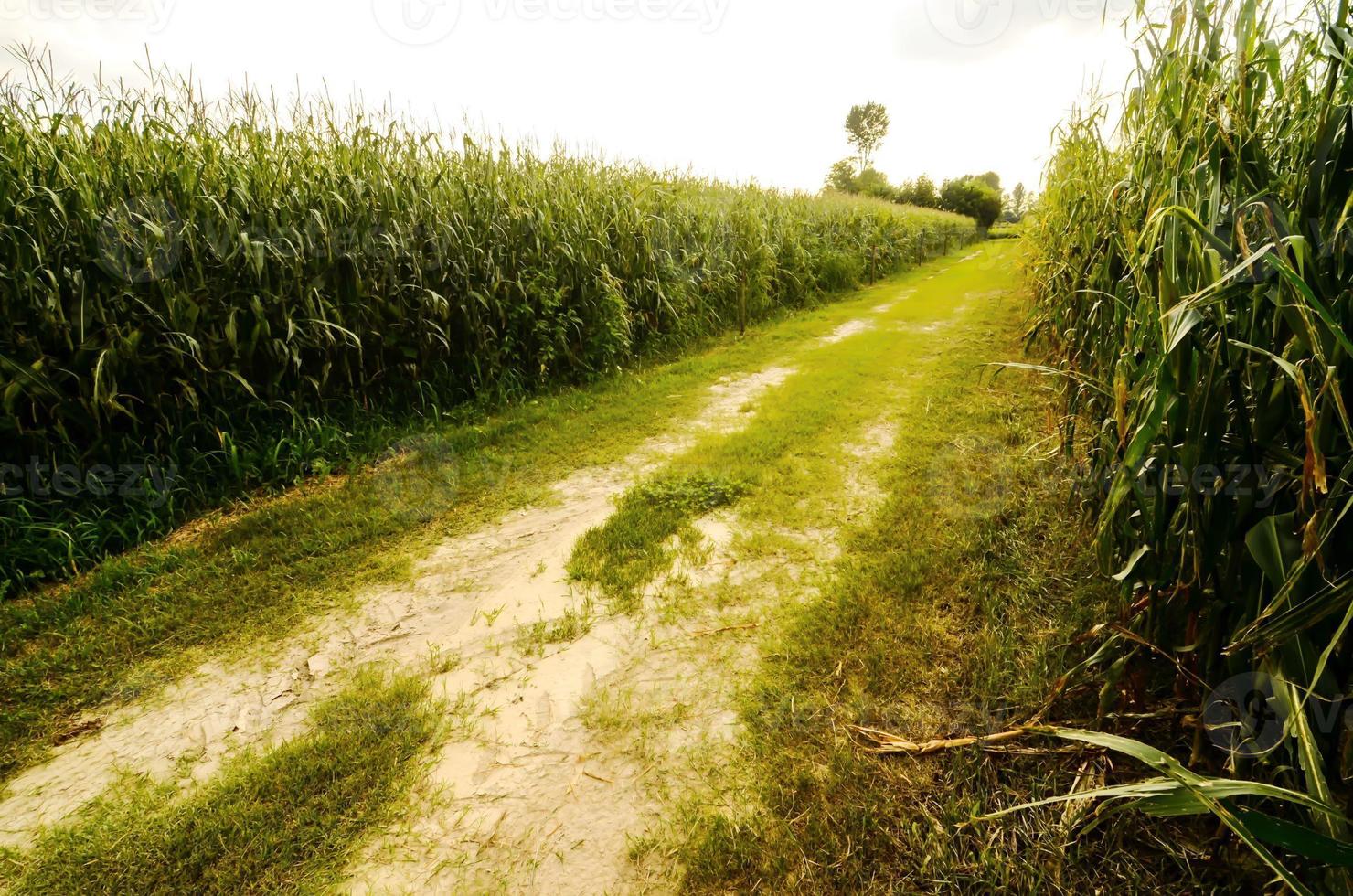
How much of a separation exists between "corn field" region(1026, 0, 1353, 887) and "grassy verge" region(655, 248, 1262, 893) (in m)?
0.25

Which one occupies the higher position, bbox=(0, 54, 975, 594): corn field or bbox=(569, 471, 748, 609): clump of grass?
bbox=(0, 54, 975, 594): corn field

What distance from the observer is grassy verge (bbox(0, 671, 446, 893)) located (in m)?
1.37

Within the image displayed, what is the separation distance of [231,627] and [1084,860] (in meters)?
2.96

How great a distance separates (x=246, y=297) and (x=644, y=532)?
9.39 ft

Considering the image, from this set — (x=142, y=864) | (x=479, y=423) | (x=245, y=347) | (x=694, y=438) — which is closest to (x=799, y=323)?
(x=694, y=438)

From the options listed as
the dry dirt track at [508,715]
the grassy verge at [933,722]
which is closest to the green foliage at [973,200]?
the grassy verge at [933,722]

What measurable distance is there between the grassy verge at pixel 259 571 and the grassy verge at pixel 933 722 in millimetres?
1725

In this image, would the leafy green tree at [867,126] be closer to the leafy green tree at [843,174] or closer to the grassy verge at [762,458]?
the leafy green tree at [843,174]

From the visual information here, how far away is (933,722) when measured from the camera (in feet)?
5.54

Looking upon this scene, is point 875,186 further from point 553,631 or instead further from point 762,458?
Result: point 553,631

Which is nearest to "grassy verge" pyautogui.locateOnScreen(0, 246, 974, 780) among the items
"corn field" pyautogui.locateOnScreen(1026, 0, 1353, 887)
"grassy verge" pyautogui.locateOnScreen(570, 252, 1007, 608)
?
"grassy verge" pyautogui.locateOnScreen(570, 252, 1007, 608)

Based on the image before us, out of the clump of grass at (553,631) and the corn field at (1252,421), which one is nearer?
the corn field at (1252,421)

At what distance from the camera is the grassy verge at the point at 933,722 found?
130 cm

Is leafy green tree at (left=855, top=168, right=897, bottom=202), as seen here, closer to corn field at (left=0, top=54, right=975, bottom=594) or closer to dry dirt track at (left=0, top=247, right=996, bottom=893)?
corn field at (left=0, top=54, right=975, bottom=594)
